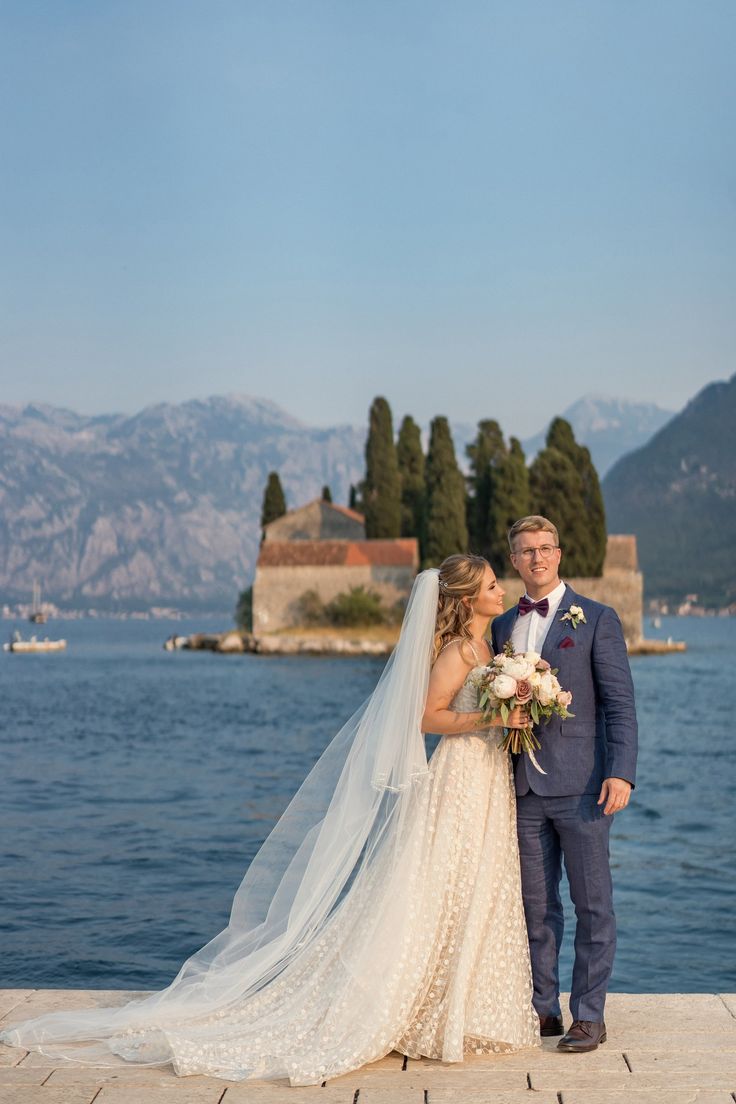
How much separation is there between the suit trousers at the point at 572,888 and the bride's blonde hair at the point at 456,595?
0.67m

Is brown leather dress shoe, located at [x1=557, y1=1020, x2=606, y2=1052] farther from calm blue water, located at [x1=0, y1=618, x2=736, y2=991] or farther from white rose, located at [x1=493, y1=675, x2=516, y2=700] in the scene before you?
calm blue water, located at [x1=0, y1=618, x2=736, y2=991]

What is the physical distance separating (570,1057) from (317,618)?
55.9 meters

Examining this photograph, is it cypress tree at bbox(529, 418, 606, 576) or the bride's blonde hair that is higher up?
cypress tree at bbox(529, 418, 606, 576)

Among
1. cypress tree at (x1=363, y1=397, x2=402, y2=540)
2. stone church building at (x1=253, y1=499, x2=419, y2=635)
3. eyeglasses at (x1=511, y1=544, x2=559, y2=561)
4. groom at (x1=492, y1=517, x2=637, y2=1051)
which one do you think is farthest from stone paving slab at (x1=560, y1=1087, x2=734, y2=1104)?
cypress tree at (x1=363, y1=397, x2=402, y2=540)

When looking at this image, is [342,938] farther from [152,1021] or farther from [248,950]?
[152,1021]

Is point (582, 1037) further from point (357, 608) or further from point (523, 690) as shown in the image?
point (357, 608)

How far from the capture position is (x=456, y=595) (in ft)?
16.0

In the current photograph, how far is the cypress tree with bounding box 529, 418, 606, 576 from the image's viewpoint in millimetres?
54625

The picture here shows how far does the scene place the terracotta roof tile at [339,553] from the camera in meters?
57.6

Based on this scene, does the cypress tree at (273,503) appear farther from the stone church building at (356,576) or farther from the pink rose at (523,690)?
the pink rose at (523,690)

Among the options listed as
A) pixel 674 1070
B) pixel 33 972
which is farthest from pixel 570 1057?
pixel 33 972

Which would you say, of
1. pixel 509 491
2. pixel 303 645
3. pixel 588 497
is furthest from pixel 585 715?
pixel 303 645

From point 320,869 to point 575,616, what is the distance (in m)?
1.38

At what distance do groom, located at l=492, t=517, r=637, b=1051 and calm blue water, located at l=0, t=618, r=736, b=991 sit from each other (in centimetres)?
499
